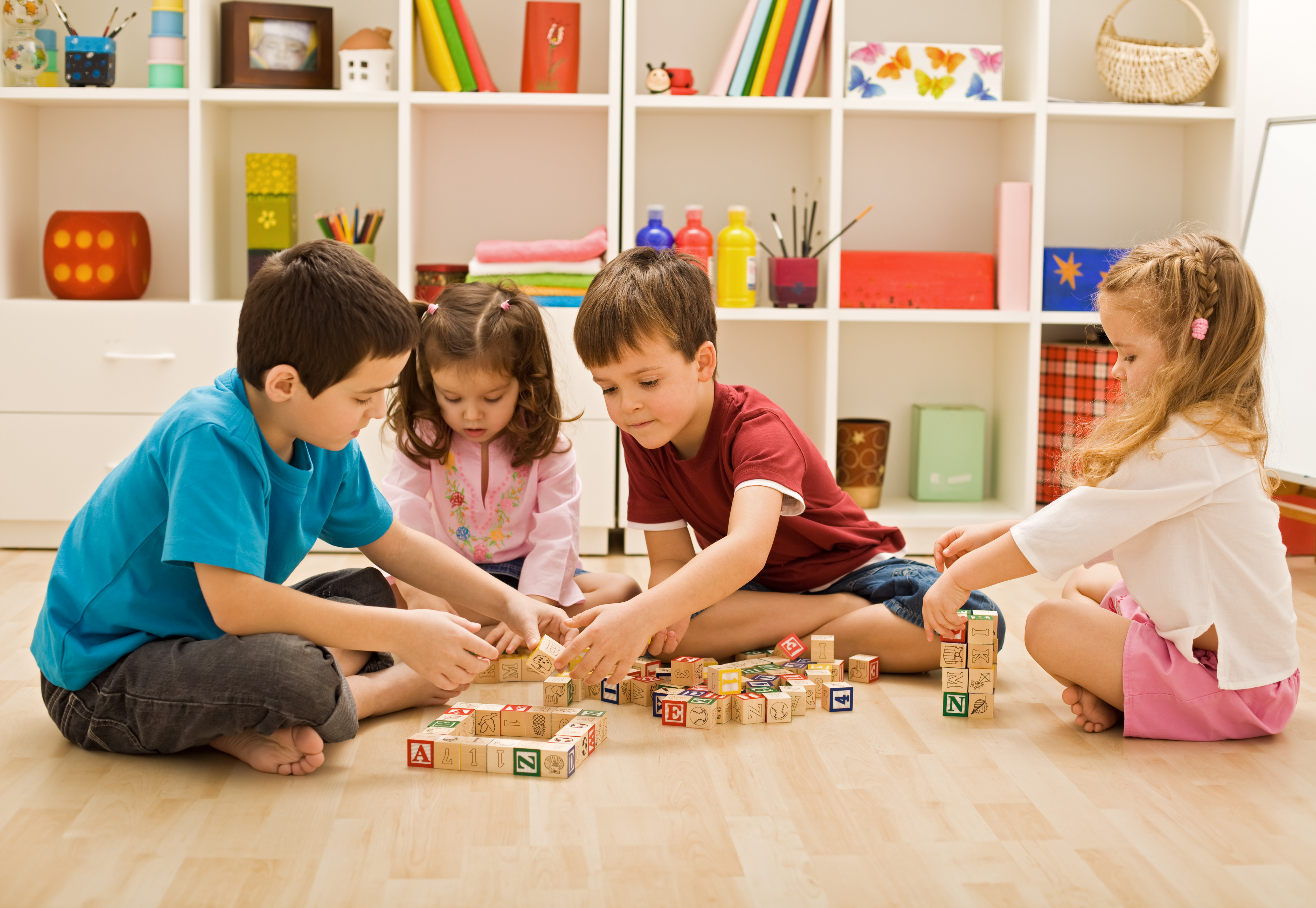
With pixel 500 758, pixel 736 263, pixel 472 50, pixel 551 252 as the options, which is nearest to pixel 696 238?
pixel 736 263

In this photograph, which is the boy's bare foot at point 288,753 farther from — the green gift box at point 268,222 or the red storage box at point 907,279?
the red storage box at point 907,279

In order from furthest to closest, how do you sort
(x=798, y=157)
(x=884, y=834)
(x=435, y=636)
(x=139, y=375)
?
(x=798, y=157), (x=139, y=375), (x=435, y=636), (x=884, y=834)

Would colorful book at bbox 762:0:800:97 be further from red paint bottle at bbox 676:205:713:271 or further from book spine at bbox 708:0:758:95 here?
red paint bottle at bbox 676:205:713:271

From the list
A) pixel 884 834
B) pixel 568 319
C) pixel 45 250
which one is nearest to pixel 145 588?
pixel 884 834

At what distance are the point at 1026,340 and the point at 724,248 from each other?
75 cm

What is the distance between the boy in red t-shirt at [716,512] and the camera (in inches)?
62.2

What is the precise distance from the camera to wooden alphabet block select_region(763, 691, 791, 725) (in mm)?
1549

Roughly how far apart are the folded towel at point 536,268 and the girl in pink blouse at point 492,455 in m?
0.76

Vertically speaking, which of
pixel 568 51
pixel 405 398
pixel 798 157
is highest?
pixel 568 51

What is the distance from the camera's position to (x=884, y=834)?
1.19 metres

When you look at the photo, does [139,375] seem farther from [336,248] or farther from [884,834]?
[884,834]

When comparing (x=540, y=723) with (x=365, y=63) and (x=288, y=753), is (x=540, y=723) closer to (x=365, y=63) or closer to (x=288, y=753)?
(x=288, y=753)

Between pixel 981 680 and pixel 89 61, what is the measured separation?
234cm

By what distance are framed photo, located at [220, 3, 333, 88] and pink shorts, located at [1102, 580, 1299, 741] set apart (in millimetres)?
2182
